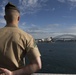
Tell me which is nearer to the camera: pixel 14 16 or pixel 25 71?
pixel 25 71

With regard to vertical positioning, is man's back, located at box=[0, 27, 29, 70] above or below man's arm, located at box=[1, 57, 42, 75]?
above

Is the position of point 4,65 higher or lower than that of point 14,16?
lower

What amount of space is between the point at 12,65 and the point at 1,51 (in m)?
0.25

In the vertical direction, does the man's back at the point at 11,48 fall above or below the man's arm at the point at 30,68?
above

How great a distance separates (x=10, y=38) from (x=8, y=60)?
1.00 feet

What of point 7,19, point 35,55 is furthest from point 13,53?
point 7,19

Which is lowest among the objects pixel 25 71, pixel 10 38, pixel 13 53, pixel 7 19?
pixel 25 71

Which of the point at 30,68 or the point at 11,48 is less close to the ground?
the point at 11,48

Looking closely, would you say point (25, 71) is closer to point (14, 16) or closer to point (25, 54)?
point (25, 54)

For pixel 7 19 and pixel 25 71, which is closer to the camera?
pixel 25 71

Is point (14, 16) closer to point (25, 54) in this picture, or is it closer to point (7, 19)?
point (7, 19)

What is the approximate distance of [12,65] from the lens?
10.3ft

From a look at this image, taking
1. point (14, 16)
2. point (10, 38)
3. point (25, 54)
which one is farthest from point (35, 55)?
point (14, 16)

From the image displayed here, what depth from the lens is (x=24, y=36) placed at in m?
3.17
